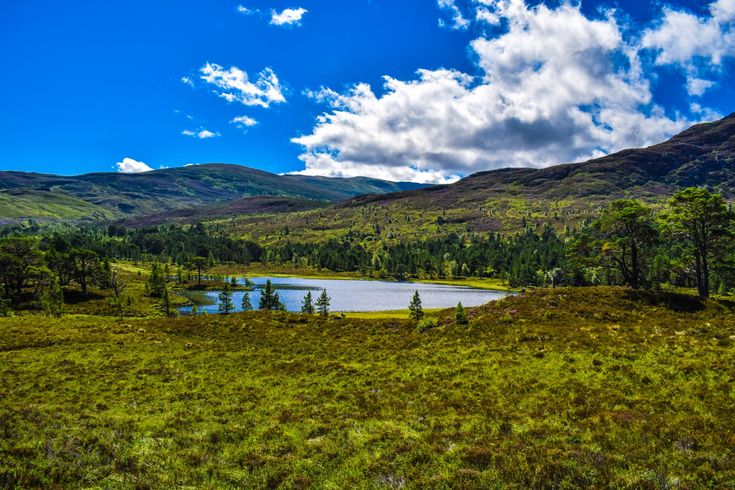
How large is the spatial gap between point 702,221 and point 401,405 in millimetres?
43962

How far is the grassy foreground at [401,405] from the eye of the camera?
543 inches

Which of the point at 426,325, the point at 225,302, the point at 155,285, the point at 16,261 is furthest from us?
the point at 155,285

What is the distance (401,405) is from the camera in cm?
2262

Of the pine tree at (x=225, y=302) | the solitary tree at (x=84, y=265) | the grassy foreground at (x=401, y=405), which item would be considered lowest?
the pine tree at (x=225, y=302)

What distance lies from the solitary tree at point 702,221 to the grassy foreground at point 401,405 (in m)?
9.47

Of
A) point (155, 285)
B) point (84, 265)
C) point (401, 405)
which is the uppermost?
point (84, 265)

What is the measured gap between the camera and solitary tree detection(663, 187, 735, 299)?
45.6 m

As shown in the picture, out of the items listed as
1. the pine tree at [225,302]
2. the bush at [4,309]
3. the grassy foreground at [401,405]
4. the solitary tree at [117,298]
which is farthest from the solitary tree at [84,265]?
the grassy foreground at [401,405]

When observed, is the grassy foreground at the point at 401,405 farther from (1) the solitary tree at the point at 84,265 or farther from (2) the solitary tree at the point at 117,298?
(1) the solitary tree at the point at 84,265

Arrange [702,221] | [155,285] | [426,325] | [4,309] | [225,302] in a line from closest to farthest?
[702,221], [426,325], [4,309], [225,302], [155,285]

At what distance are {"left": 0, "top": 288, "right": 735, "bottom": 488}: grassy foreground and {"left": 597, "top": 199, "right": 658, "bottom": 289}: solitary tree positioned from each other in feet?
25.9

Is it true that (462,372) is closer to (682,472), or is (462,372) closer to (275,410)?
(275,410)

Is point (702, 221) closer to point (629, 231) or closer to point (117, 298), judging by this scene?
point (629, 231)

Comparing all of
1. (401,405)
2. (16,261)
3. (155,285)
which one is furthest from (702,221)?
(155,285)
